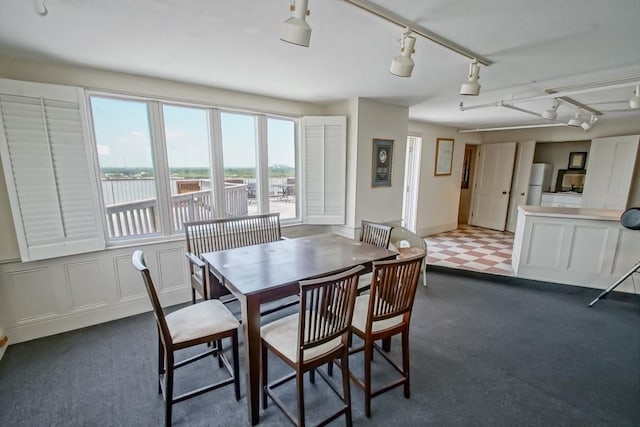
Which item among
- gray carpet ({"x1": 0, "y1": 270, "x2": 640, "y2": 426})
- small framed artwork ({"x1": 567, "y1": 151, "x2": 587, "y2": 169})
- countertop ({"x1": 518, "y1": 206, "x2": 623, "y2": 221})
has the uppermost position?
small framed artwork ({"x1": 567, "y1": 151, "x2": 587, "y2": 169})

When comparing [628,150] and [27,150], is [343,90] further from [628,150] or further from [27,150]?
[628,150]

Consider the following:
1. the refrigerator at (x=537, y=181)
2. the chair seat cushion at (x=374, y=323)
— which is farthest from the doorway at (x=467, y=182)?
the chair seat cushion at (x=374, y=323)

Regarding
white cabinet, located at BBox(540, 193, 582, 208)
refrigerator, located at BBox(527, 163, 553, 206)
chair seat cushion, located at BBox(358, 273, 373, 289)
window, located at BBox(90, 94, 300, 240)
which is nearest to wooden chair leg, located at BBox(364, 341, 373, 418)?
chair seat cushion, located at BBox(358, 273, 373, 289)

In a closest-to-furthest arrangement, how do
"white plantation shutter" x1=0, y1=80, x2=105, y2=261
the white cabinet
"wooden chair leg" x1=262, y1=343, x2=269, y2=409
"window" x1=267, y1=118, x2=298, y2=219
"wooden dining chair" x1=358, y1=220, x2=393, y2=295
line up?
"wooden chair leg" x1=262, y1=343, x2=269, y2=409 < "white plantation shutter" x1=0, y1=80, x2=105, y2=261 < "wooden dining chair" x1=358, y1=220, x2=393, y2=295 < "window" x1=267, y1=118, x2=298, y2=219 < the white cabinet

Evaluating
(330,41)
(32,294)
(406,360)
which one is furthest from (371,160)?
(32,294)

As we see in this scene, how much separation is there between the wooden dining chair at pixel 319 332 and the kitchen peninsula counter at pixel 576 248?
3.35 metres

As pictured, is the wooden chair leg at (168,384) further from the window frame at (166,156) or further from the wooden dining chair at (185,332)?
the window frame at (166,156)

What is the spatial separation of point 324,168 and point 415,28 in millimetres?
2241

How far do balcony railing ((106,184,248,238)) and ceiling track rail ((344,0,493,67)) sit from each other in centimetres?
246

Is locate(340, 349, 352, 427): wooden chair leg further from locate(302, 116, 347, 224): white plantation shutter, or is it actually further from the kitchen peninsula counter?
the kitchen peninsula counter

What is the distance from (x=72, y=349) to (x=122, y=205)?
132cm

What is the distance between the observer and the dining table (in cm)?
161

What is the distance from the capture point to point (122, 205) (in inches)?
110

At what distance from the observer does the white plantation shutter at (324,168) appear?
12.2ft
